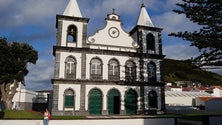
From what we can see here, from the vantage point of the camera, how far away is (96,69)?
2712 cm

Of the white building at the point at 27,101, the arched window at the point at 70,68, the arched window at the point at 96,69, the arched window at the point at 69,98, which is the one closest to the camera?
the arched window at the point at 69,98

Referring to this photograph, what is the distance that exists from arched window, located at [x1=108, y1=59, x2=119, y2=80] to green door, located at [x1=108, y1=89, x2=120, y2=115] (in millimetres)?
1550

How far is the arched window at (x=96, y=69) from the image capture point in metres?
26.8

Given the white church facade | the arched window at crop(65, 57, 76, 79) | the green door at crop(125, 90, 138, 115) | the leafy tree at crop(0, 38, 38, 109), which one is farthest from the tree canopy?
the green door at crop(125, 90, 138, 115)

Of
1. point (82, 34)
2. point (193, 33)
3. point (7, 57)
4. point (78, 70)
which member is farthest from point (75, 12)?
point (193, 33)

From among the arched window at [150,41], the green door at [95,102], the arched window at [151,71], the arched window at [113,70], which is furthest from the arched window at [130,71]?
the green door at [95,102]

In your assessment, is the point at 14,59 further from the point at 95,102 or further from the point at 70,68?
the point at 95,102

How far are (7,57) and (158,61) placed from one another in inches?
759

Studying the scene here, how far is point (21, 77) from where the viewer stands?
1209 inches

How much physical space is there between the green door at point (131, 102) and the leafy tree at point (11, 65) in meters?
14.2

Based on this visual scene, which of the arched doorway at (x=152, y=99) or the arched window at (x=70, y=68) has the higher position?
the arched window at (x=70, y=68)

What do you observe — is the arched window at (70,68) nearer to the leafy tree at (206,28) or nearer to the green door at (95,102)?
the green door at (95,102)

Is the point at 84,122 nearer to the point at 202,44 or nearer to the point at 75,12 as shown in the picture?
the point at 202,44

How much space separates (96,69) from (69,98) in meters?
4.50
